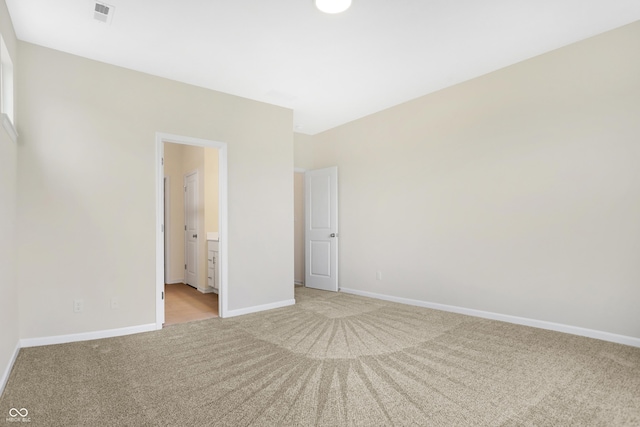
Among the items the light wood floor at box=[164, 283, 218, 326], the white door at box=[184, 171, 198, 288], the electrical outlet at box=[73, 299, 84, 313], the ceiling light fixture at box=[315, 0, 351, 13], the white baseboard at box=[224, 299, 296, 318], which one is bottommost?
the light wood floor at box=[164, 283, 218, 326]

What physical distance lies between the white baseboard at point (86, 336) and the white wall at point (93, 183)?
0.16 ft

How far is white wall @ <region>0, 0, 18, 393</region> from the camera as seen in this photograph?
2309mm

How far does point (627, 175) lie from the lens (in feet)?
9.67

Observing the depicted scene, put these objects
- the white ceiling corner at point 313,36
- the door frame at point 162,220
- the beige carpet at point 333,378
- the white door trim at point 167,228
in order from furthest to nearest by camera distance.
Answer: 1. the white door trim at point 167,228
2. the door frame at point 162,220
3. the white ceiling corner at point 313,36
4. the beige carpet at point 333,378

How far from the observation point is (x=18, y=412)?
1.92m

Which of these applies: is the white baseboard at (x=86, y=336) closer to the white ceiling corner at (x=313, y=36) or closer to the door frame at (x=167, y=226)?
the white ceiling corner at (x=313, y=36)

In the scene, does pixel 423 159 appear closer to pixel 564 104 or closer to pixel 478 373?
pixel 564 104

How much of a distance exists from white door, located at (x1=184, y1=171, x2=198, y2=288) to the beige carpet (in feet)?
8.49

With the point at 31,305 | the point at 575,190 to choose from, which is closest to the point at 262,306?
the point at 31,305

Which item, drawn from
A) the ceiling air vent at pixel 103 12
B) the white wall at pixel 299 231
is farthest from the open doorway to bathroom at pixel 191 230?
the ceiling air vent at pixel 103 12

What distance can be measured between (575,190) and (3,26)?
503 centimetres

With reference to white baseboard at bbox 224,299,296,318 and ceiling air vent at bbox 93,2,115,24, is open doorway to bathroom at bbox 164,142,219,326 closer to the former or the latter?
white baseboard at bbox 224,299,296,318

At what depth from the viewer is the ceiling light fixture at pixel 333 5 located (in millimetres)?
2508

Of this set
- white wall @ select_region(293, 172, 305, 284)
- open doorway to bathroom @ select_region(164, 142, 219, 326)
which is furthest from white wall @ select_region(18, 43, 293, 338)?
white wall @ select_region(293, 172, 305, 284)
